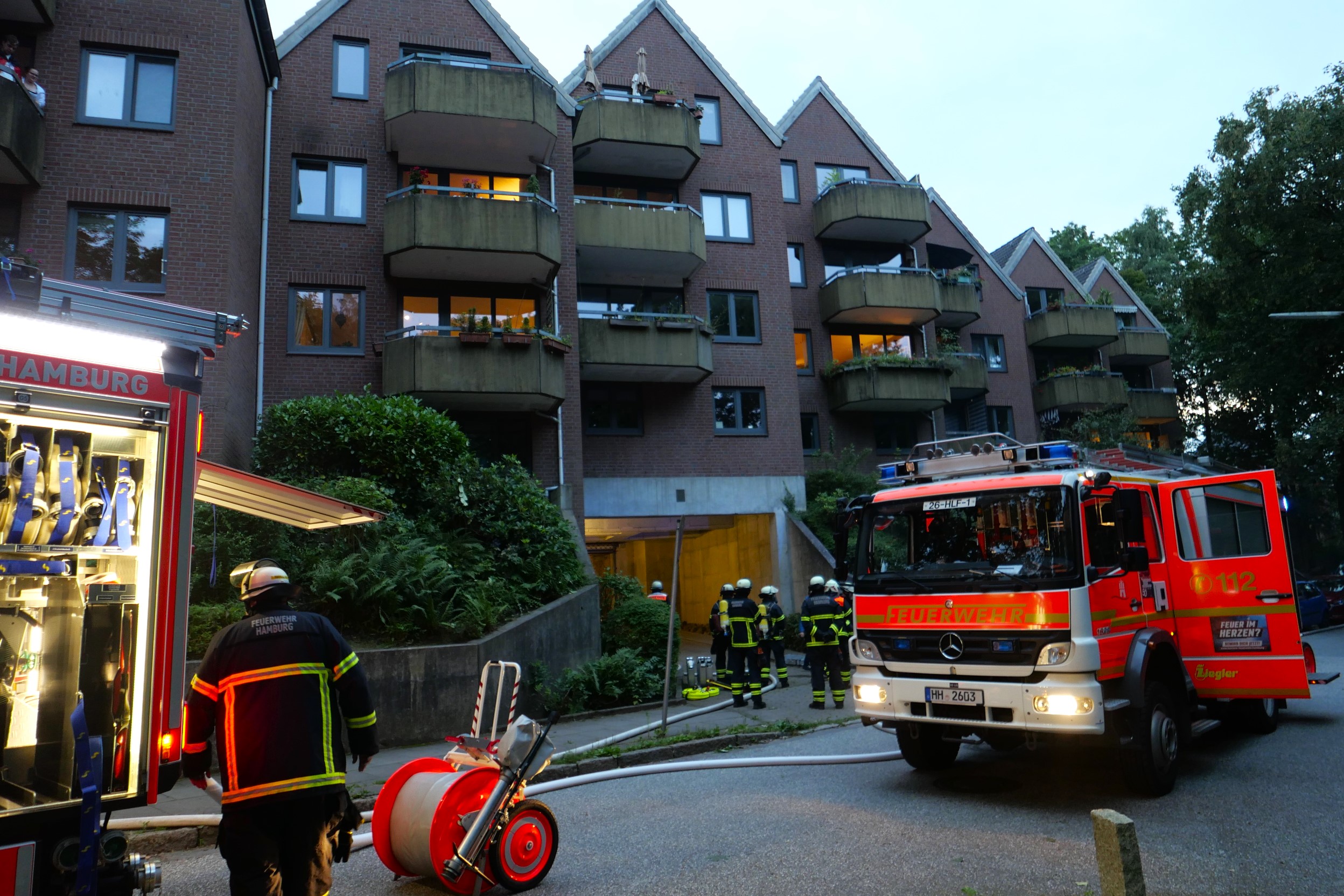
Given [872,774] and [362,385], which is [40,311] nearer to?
[872,774]

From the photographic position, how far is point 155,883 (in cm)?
372

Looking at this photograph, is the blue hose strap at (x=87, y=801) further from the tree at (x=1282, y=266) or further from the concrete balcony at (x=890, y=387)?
the tree at (x=1282, y=266)

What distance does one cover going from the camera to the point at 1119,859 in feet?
11.8

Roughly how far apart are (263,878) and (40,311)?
281 cm

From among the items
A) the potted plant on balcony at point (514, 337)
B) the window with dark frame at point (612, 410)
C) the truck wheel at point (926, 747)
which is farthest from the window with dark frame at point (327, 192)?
the truck wheel at point (926, 747)

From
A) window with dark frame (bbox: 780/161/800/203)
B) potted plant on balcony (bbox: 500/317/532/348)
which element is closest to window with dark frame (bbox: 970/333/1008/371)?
window with dark frame (bbox: 780/161/800/203)

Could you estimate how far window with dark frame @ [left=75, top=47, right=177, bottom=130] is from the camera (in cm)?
1599

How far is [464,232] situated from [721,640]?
10.3 meters

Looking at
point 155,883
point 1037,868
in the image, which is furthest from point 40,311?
point 1037,868

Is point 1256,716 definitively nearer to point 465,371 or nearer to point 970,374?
point 465,371

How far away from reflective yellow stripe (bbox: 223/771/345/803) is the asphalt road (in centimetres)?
160

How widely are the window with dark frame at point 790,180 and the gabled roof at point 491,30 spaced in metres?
8.35

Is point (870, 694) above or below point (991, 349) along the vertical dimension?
below

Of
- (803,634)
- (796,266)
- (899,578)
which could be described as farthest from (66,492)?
(796,266)
